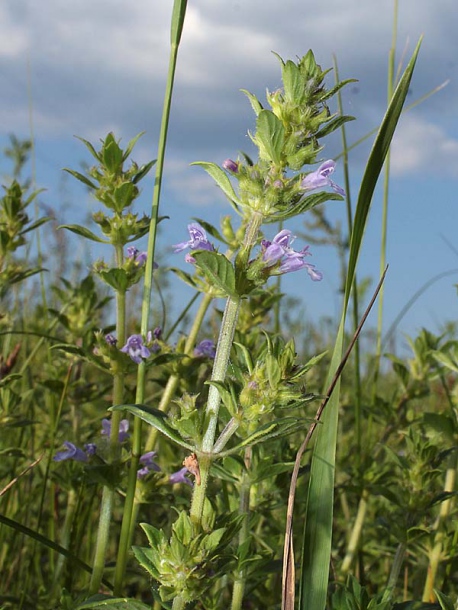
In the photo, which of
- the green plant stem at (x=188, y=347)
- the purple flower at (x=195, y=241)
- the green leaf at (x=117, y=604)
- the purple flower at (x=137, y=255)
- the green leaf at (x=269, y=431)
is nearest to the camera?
the green leaf at (x=269, y=431)

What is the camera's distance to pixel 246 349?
4.08 feet

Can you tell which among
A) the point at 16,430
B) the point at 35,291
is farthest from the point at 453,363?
the point at 35,291

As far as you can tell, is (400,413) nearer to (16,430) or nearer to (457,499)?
(457,499)

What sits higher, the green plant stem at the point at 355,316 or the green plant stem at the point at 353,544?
the green plant stem at the point at 355,316

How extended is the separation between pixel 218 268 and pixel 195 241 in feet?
0.90

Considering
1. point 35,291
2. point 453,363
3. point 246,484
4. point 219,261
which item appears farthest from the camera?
point 35,291

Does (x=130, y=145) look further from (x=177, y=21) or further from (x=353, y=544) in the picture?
(x=353, y=544)

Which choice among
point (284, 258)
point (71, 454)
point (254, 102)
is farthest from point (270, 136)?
point (71, 454)

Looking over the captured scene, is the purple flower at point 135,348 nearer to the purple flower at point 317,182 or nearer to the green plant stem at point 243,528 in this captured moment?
the green plant stem at point 243,528

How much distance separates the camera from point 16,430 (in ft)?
9.26

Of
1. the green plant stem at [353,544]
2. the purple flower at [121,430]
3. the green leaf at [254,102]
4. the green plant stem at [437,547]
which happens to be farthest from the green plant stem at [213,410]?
the green plant stem at [353,544]

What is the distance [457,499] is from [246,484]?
1.18 m

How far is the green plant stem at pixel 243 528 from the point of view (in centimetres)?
150

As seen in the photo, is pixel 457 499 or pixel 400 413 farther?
pixel 400 413
